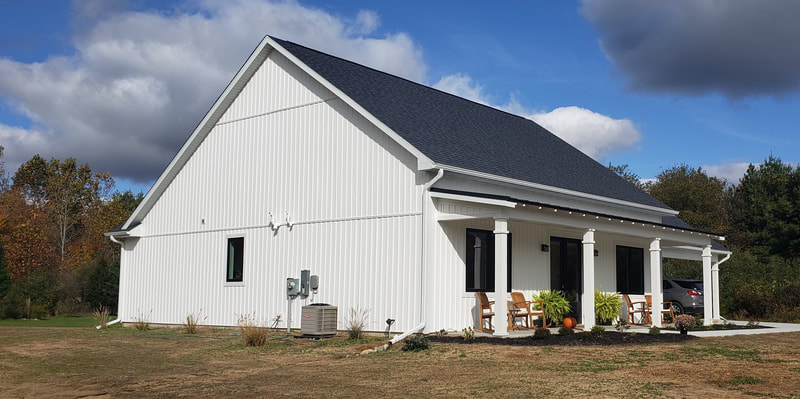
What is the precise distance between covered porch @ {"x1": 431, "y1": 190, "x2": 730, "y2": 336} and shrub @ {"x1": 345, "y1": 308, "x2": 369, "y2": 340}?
2282 millimetres

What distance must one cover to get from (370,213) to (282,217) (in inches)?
125

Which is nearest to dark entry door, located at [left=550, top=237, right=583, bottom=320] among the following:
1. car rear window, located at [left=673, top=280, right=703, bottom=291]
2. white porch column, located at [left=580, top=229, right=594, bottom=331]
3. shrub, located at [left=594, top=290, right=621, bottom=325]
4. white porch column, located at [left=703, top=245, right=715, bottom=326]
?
Result: shrub, located at [left=594, top=290, right=621, bottom=325]

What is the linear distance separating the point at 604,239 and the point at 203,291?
11.7 meters

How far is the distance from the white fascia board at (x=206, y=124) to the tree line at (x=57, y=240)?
38.4 feet

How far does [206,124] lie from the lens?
21797 mm

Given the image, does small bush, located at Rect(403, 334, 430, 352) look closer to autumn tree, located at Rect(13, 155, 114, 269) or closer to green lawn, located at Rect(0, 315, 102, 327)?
green lawn, located at Rect(0, 315, 102, 327)

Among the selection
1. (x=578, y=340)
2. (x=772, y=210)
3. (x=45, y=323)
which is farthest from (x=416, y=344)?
(x=772, y=210)

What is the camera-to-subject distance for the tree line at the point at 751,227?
25.6 meters

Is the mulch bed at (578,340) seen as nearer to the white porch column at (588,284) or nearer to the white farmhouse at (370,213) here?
the white farmhouse at (370,213)

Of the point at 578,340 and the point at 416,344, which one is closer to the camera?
the point at 416,344

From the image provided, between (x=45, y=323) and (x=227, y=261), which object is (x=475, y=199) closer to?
(x=227, y=261)

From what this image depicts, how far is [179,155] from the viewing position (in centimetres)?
2228

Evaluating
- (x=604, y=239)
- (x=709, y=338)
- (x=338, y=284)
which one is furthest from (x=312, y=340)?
(x=604, y=239)

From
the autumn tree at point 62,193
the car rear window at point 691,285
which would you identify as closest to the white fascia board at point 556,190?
the car rear window at point 691,285
